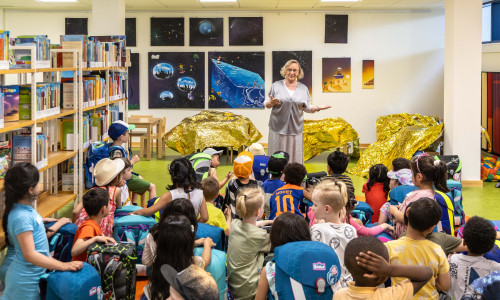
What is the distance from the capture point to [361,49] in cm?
1351

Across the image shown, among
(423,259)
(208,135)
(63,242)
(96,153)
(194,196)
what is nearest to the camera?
(423,259)

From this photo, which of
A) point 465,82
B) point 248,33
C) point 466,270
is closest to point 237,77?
point 248,33

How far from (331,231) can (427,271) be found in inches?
31.4

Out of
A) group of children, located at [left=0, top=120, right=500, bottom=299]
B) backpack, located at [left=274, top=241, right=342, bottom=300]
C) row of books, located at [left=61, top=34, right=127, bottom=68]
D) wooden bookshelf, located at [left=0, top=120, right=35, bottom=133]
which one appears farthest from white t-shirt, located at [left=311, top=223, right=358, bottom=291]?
row of books, located at [left=61, top=34, right=127, bottom=68]

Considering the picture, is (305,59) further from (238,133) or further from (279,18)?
(238,133)

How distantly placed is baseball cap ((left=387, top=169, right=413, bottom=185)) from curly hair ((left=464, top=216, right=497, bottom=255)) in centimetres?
196

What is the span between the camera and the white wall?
13.4 metres

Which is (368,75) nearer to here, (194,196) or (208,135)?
(208,135)

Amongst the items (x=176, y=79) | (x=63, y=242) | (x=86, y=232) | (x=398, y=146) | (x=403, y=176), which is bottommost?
(x=63, y=242)

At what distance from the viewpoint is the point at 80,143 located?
682 centimetres

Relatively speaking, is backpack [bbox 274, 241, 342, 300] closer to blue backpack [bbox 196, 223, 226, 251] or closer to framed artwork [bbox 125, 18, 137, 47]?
blue backpack [bbox 196, 223, 226, 251]

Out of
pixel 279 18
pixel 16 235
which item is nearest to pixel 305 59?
pixel 279 18

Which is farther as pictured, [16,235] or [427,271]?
[16,235]

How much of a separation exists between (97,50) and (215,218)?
12.3 ft
